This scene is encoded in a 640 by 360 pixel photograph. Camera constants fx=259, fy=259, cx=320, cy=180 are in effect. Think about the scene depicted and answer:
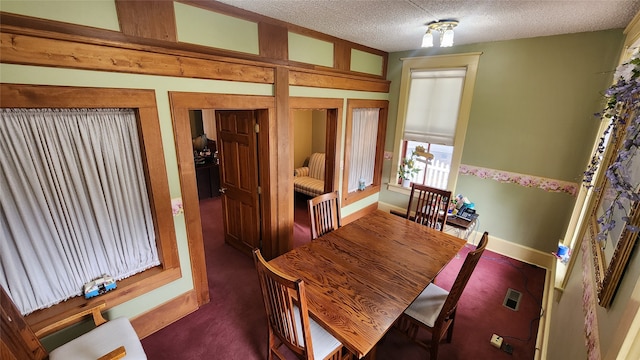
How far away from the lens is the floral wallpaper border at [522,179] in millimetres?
2824

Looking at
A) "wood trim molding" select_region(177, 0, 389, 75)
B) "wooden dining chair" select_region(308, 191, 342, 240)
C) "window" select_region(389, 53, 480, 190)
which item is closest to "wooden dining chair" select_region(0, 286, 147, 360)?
"wooden dining chair" select_region(308, 191, 342, 240)

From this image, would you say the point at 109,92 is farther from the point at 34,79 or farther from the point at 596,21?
the point at 596,21

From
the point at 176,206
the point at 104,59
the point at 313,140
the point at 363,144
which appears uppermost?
the point at 104,59

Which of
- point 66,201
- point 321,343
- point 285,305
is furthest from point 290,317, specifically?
point 66,201

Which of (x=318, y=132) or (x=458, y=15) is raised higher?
(x=458, y=15)

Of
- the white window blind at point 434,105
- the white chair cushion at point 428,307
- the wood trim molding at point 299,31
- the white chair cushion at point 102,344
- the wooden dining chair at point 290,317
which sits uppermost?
the wood trim molding at point 299,31

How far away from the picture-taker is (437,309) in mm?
1871

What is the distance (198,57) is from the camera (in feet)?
6.33

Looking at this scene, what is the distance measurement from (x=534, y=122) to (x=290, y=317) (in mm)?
3277

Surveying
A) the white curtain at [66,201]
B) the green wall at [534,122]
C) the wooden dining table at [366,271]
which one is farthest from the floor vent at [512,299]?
the white curtain at [66,201]

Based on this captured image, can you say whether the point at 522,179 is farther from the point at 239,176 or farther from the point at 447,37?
the point at 239,176

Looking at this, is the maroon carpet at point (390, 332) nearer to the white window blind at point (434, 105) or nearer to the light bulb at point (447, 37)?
the white window blind at point (434, 105)

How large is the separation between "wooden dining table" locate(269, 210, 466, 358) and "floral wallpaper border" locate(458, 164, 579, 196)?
149 cm

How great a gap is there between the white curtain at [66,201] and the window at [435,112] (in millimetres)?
3346
